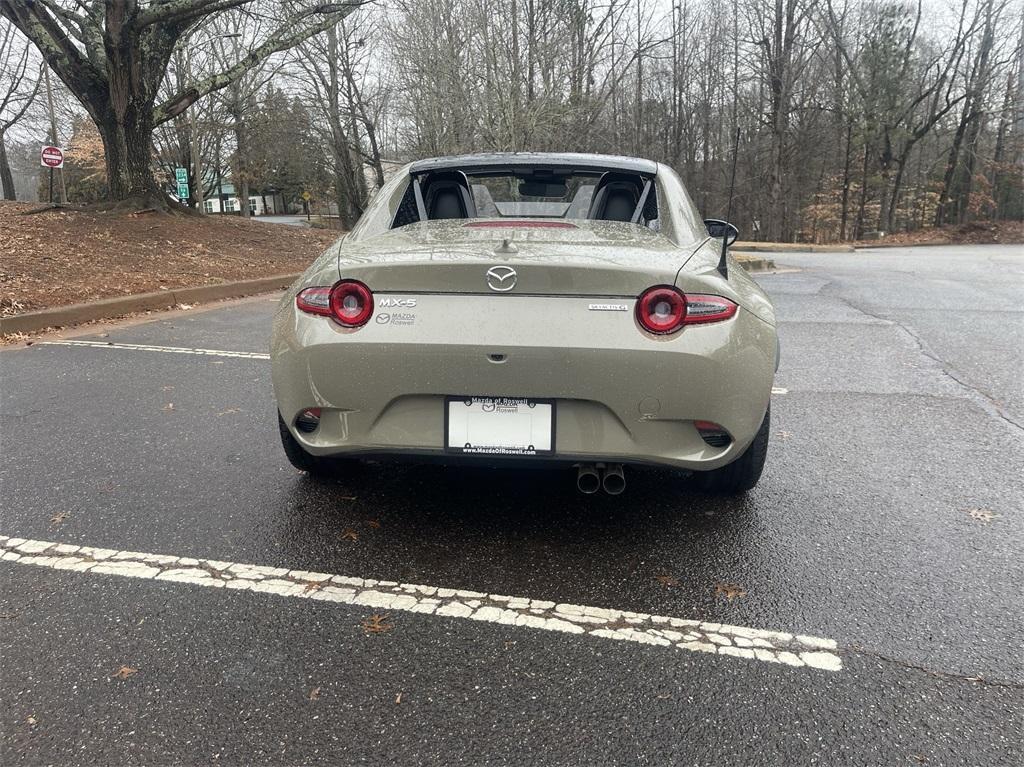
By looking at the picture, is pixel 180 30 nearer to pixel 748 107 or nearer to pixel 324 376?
pixel 324 376

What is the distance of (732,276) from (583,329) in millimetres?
757

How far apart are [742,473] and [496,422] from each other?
1178 millimetres

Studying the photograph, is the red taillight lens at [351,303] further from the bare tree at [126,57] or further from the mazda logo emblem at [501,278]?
the bare tree at [126,57]

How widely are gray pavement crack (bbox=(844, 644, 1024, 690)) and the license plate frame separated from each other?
42.7 inches

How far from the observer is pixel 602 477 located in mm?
2545

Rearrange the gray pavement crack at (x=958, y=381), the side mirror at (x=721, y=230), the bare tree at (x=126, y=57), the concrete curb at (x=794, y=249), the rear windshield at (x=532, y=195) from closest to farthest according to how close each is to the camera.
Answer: the side mirror at (x=721, y=230), the rear windshield at (x=532, y=195), the gray pavement crack at (x=958, y=381), the bare tree at (x=126, y=57), the concrete curb at (x=794, y=249)

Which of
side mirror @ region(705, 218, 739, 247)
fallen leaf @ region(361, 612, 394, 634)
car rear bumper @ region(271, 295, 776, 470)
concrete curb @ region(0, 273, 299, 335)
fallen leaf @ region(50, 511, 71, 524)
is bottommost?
fallen leaf @ region(361, 612, 394, 634)

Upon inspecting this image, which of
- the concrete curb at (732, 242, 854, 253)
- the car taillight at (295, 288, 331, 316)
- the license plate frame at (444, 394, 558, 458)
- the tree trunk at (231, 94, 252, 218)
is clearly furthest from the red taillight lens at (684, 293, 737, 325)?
the tree trunk at (231, 94, 252, 218)

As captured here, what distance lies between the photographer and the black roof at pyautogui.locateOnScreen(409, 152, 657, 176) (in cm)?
356

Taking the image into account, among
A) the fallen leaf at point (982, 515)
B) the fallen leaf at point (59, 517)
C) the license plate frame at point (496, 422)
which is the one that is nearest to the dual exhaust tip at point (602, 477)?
the license plate frame at point (496, 422)

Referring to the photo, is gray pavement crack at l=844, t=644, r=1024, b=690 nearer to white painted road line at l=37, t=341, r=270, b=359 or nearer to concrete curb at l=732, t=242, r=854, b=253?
white painted road line at l=37, t=341, r=270, b=359

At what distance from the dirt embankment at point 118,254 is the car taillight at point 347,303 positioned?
6.39m

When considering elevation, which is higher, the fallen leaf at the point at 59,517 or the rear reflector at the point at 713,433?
the rear reflector at the point at 713,433

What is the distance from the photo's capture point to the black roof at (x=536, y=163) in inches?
140
